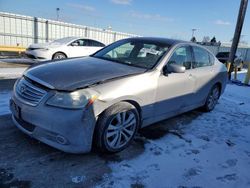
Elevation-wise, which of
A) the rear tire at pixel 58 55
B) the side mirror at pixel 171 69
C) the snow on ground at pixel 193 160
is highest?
the side mirror at pixel 171 69

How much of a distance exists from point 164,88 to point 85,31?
15.6m

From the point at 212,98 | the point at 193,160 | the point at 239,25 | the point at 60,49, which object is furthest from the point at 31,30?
the point at 193,160

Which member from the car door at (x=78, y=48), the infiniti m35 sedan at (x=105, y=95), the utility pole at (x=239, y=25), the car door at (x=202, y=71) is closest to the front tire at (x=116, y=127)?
the infiniti m35 sedan at (x=105, y=95)

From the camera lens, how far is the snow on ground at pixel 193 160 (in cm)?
311

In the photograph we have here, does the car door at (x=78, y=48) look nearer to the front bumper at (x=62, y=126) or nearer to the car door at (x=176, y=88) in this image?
the car door at (x=176, y=88)

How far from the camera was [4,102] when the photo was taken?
17.3 ft

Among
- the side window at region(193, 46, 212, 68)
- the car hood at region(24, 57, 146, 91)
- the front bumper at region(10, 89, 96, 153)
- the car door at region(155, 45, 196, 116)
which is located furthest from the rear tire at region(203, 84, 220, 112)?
the front bumper at region(10, 89, 96, 153)

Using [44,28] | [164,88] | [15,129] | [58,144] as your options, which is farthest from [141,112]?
[44,28]

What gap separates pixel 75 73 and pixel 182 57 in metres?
2.21

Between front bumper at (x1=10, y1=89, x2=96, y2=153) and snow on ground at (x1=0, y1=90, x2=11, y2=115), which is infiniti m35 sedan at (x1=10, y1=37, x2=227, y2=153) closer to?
front bumper at (x1=10, y1=89, x2=96, y2=153)

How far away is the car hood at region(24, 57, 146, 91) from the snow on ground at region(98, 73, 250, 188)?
45.1 inches

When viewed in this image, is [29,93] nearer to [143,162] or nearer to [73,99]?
[73,99]

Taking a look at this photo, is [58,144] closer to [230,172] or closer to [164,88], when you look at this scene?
[164,88]

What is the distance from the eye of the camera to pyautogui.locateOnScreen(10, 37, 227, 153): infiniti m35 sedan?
3.04m
